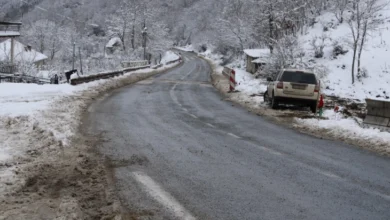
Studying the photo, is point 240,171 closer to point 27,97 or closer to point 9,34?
point 27,97

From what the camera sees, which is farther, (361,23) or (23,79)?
(361,23)

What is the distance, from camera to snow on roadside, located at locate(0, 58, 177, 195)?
7289mm

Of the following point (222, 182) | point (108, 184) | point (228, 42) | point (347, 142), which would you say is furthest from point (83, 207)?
point (228, 42)

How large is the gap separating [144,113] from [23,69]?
22405 mm

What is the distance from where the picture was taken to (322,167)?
7246 millimetres

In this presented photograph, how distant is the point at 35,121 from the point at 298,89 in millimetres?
9919

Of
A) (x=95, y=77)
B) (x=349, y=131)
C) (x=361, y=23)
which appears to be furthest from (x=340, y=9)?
(x=349, y=131)

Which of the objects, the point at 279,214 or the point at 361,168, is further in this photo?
the point at 361,168

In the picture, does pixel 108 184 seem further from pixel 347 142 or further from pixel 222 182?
pixel 347 142

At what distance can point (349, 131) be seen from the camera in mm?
11117

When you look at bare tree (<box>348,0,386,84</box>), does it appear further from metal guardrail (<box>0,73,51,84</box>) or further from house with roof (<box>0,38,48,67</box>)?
house with roof (<box>0,38,48,67</box>)

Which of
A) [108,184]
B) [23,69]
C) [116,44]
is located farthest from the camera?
[116,44]

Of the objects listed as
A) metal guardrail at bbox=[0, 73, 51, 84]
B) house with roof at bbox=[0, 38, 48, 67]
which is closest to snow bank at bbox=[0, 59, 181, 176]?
metal guardrail at bbox=[0, 73, 51, 84]

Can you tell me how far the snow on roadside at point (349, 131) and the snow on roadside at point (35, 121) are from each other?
23.9ft
